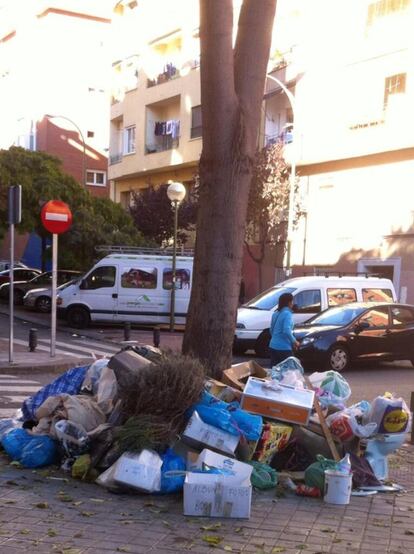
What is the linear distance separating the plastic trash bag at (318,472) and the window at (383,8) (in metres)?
22.1

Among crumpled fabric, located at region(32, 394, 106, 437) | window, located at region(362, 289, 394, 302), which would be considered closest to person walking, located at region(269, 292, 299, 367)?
crumpled fabric, located at region(32, 394, 106, 437)

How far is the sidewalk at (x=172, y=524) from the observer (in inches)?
179

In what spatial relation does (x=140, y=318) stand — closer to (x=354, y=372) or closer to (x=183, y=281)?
(x=183, y=281)

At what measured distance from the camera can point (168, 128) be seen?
1374 inches

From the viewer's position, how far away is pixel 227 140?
7414mm

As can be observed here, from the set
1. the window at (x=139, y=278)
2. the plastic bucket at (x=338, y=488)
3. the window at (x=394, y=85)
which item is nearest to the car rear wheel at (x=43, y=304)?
the window at (x=139, y=278)

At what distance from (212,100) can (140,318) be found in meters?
14.8

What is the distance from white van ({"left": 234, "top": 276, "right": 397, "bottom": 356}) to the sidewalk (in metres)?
10.5

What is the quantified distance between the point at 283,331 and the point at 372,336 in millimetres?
5298

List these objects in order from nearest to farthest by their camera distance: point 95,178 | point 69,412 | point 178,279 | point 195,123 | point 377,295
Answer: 1. point 69,412
2. point 377,295
3. point 178,279
4. point 195,123
5. point 95,178

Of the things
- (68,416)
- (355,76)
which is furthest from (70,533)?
(355,76)

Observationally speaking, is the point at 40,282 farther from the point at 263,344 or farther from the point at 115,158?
the point at 263,344

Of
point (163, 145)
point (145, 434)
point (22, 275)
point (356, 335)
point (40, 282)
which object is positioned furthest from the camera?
point (163, 145)

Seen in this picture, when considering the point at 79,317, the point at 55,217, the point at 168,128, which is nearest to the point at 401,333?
the point at 55,217
